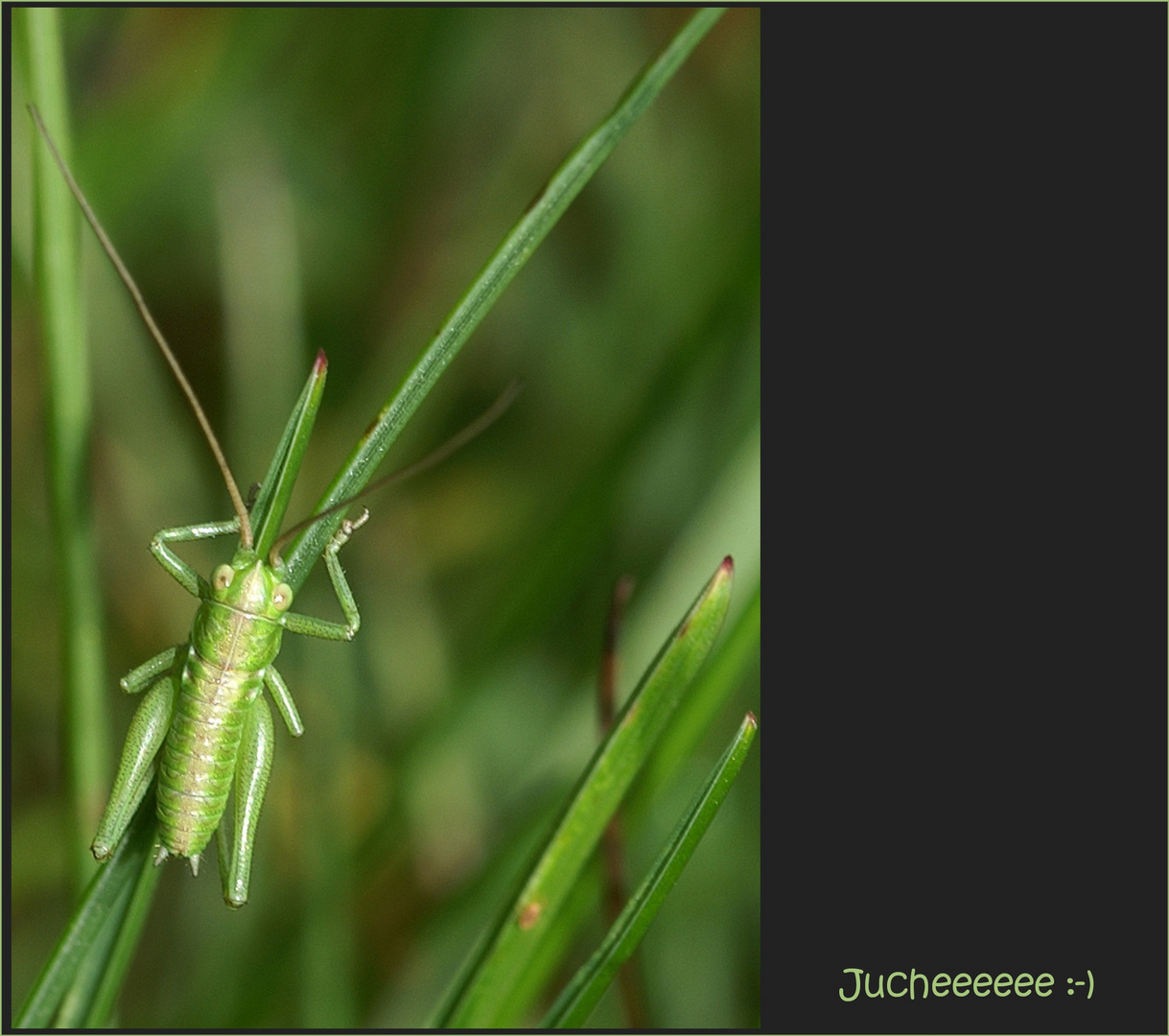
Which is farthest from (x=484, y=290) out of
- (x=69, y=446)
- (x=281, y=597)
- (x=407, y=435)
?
(x=407, y=435)

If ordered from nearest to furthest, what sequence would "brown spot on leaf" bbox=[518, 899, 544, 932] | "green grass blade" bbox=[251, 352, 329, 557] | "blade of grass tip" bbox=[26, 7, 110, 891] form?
"green grass blade" bbox=[251, 352, 329, 557], "brown spot on leaf" bbox=[518, 899, 544, 932], "blade of grass tip" bbox=[26, 7, 110, 891]

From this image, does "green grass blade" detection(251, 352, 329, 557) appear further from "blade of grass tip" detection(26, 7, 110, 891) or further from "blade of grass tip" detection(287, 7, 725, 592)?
"blade of grass tip" detection(26, 7, 110, 891)

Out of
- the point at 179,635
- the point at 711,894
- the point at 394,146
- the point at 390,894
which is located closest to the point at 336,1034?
the point at 390,894

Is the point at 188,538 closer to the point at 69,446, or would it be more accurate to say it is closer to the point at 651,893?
the point at 69,446

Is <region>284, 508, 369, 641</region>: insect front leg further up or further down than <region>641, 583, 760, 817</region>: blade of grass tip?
further up

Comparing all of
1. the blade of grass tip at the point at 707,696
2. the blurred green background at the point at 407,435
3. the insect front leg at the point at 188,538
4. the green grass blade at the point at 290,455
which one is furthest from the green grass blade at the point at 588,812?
the insect front leg at the point at 188,538

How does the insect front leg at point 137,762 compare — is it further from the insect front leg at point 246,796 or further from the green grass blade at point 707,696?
the green grass blade at point 707,696

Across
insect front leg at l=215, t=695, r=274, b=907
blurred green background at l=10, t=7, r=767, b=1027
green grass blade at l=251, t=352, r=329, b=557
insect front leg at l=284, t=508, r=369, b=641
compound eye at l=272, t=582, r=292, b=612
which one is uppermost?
blurred green background at l=10, t=7, r=767, b=1027

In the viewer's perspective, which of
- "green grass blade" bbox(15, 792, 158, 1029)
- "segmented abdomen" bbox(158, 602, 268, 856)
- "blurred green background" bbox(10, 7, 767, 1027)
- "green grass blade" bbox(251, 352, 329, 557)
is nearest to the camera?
"green grass blade" bbox(251, 352, 329, 557)

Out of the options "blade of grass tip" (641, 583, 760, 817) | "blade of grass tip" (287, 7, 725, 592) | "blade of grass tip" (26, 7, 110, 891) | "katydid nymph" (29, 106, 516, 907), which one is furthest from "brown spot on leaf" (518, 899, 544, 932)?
"blade of grass tip" (26, 7, 110, 891)
